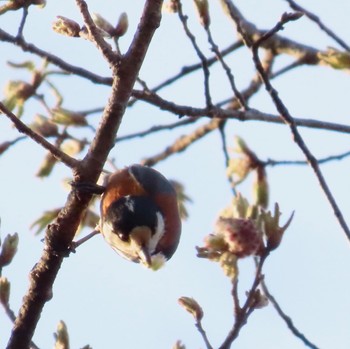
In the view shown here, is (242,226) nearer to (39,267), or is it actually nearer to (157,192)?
(39,267)

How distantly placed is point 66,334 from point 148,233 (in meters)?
0.86

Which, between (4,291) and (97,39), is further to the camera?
(4,291)

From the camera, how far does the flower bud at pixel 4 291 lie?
3494mm

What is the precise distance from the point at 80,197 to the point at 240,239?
523 mm

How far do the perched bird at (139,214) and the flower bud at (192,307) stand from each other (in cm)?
75

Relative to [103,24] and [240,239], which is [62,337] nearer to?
[240,239]

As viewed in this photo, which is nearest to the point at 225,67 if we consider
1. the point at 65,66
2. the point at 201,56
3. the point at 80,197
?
the point at 201,56

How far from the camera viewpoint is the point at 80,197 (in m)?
3.18

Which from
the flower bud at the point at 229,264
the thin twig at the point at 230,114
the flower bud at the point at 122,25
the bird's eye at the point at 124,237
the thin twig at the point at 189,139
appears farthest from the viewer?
the thin twig at the point at 189,139

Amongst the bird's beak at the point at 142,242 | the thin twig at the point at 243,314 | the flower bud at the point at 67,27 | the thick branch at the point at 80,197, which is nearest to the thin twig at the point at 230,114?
the bird's beak at the point at 142,242

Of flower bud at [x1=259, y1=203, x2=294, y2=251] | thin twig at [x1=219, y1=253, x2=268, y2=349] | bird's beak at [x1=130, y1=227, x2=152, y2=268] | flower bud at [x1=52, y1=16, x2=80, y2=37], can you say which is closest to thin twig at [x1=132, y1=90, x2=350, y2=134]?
bird's beak at [x1=130, y1=227, x2=152, y2=268]

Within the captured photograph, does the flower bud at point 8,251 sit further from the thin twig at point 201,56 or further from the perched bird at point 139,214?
the thin twig at point 201,56

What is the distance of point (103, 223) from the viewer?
413 centimetres

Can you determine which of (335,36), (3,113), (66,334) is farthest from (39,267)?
(335,36)
